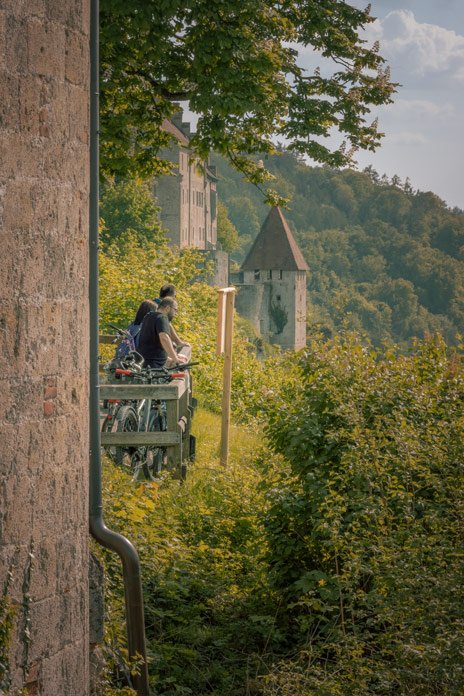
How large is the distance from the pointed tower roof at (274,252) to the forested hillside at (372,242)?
2053cm

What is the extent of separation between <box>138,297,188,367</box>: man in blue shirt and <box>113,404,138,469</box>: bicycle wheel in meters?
0.87

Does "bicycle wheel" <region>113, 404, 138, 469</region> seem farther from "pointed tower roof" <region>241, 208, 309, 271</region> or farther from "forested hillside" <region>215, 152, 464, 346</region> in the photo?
"forested hillside" <region>215, 152, 464, 346</region>

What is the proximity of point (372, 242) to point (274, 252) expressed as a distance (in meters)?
51.8

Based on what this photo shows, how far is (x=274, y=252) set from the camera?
68562mm

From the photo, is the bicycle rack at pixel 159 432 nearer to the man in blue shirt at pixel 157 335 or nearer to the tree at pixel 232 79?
the man in blue shirt at pixel 157 335

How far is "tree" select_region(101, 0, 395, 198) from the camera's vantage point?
32.0ft

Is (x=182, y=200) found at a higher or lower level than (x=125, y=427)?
higher

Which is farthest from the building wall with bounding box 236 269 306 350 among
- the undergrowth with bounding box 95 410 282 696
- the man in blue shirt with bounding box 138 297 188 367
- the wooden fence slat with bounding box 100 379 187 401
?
the undergrowth with bounding box 95 410 282 696

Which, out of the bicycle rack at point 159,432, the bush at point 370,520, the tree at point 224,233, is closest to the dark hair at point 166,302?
the bicycle rack at point 159,432

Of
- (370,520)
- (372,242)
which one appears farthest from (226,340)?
(372,242)

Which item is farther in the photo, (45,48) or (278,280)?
(278,280)

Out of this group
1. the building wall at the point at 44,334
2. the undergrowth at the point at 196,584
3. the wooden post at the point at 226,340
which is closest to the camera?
the building wall at the point at 44,334

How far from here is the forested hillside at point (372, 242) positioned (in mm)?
97062

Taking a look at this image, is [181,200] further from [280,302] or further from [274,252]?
[280,302]
